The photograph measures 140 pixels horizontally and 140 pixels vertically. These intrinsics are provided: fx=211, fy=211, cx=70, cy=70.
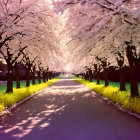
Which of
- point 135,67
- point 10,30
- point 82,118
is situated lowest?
point 82,118

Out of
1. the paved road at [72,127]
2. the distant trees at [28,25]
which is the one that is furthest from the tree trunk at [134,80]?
the distant trees at [28,25]

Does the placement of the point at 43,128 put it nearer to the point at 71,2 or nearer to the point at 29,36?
the point at 71,2

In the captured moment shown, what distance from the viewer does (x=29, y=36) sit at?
12.9m

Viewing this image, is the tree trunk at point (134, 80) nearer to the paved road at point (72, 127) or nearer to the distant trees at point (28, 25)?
the paved road at point (72, 127)

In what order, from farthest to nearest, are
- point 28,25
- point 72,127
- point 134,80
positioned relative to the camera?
point 28,25
point 134,80
point 72,127

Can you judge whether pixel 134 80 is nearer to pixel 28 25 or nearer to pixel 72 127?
pixel 72 127

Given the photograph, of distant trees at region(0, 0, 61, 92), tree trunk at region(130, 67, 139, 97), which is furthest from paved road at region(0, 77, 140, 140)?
distant trees at region(0, 0, 61, 92)

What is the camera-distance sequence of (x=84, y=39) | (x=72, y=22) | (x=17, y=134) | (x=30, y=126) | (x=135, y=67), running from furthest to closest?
(x=135, y=67) → (x=72, y=22) → (x=84, y=39) → (x=30, y=126) → (x=17, y=134)

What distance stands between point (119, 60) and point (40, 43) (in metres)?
6.37

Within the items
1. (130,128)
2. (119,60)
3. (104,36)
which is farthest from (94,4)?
(119,60)

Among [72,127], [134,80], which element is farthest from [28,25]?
[72,127]

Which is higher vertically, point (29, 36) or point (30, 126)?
point (29, 36)

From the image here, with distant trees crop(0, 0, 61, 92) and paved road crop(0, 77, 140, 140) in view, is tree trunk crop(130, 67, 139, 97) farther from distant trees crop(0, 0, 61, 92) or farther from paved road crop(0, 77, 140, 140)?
distant trees crop(0, 0, 61, 92)

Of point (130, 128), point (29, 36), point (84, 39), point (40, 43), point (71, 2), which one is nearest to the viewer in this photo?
point (130, 128)
